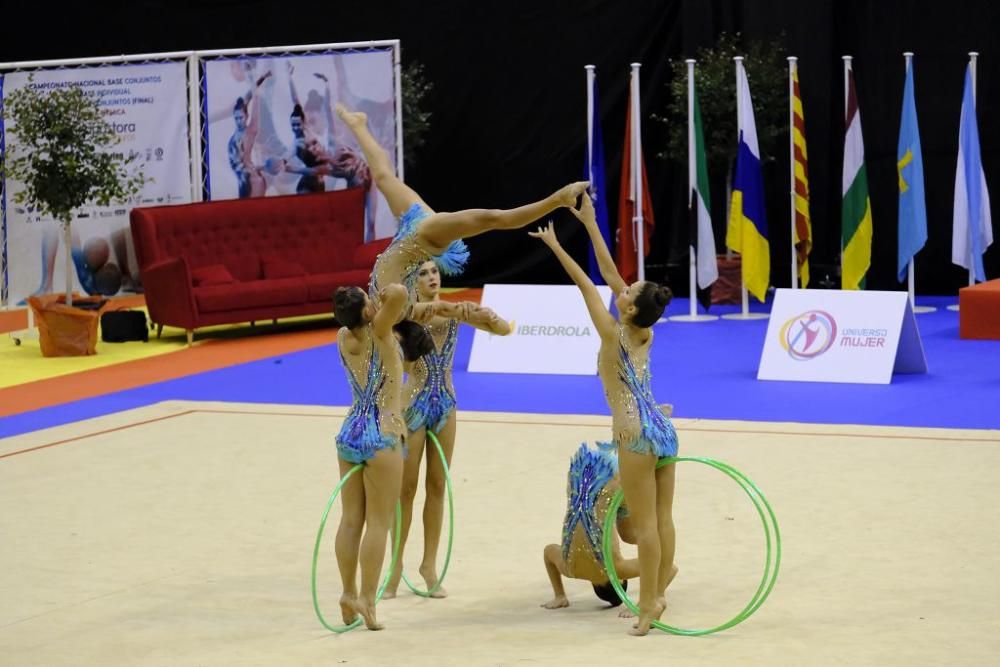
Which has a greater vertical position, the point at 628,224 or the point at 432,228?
the point at 432,228

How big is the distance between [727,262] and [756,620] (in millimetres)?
9757

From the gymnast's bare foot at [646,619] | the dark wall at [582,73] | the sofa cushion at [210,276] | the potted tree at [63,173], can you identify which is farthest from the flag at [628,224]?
the gymnast's bare foot at [646,619]

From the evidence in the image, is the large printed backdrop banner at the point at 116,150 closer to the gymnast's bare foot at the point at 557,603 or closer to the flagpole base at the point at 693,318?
the flagpole base at the point at 693,318

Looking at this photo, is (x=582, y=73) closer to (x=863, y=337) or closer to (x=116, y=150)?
(x=116, y=150)

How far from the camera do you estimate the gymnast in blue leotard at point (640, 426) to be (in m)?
4.72

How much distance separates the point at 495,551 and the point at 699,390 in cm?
410

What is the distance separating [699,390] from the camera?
9.70 meters

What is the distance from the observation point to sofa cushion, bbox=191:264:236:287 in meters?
13.0

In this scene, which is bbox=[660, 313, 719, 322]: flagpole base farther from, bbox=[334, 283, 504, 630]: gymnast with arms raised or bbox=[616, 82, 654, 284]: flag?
bbox=[334, 283, 504, 630]: gymnast with arms raised

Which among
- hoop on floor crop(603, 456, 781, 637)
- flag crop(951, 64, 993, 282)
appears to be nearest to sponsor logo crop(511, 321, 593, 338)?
flag crop(951, 64, 993, 282)

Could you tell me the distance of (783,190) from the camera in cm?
1475

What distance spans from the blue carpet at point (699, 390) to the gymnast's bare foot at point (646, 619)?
13.0 feet

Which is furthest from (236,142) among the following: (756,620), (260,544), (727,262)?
(756,620)

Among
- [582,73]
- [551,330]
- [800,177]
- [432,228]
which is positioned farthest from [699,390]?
[582,73]
